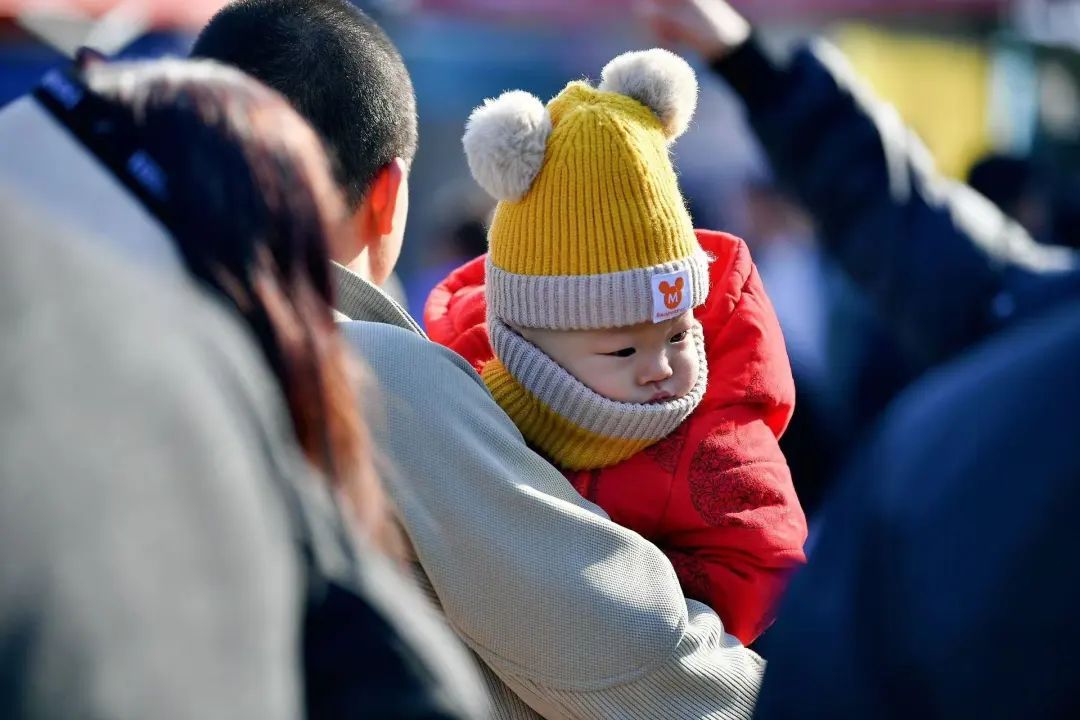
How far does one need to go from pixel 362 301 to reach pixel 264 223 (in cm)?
88

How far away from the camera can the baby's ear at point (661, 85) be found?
6.86ft

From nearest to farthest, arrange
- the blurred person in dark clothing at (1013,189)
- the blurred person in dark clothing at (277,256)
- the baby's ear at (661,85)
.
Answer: the blurred person in dark clothing at (277,256)
the baby's ear at (661,85)
the blurred person in dark clothing at (1013,189)

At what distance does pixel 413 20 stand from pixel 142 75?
23.3 feet

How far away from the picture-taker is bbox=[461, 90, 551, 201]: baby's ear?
198 centimetres

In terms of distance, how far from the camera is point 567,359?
2.05m

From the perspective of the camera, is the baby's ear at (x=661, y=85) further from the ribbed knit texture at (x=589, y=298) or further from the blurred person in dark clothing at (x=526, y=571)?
the blurred person in dark clothing at (x=526, y=571)

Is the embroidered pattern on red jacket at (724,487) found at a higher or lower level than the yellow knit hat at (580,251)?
lower

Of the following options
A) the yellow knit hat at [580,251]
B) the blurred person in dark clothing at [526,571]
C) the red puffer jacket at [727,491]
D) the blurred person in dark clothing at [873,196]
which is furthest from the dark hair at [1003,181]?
the blurred person in dark clothing at [526,571]

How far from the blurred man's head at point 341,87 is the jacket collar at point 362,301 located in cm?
15

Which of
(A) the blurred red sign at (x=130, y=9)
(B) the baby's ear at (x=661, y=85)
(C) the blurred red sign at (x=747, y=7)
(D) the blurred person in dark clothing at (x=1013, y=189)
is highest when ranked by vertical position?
(A) the blurred red sign at (x=130, y=9)

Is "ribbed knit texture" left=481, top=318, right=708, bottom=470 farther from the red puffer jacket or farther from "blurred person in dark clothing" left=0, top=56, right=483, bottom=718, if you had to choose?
"blurred person in dark clothing" left=0, top=56, right=483, bottom=718

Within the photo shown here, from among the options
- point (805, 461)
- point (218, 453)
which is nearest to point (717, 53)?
point (218, 453)

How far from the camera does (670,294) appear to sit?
2006mm

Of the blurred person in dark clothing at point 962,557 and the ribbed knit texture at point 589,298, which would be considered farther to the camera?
the ribbed knit texture at point 589,298
